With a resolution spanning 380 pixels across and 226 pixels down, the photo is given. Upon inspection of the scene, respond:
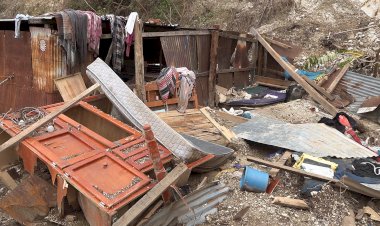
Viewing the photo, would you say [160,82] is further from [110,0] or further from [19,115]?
[110,0]

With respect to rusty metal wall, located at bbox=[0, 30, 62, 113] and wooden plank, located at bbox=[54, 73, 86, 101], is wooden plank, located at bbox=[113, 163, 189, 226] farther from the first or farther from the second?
rusty metal wall, located at bbox=[0, 30, 62, 113]

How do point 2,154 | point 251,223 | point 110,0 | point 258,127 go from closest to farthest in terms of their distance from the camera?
1. point 251,223
2. point 2,154
3. point 258,127
4. point 110,0

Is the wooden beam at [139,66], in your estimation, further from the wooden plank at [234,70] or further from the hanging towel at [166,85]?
the wooden plank at [234,70]

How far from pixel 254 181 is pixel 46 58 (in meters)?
4.38

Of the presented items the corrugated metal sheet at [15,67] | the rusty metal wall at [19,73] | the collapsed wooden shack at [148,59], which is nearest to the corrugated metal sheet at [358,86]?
the collapsed wooden shack at [148,59]

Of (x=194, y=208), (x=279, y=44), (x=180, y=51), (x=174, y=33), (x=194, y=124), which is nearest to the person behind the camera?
(x=194, y=208)

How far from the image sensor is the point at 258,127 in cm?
690

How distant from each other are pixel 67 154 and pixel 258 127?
358 centimetres

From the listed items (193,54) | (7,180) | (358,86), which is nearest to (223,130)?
(193,54)

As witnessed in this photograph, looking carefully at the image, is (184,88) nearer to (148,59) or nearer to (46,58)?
(46,58)

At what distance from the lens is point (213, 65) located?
375 inches

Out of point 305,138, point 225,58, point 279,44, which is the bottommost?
point 305,138

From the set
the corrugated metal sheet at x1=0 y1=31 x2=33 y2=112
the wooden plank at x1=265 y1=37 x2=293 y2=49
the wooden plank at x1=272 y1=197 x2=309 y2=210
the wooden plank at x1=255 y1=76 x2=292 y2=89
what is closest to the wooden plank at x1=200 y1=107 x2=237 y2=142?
the wooden plank at x1=272 y1=197 x2=309 y2=210

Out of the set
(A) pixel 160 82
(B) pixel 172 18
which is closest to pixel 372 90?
(A) pixel 160 82
